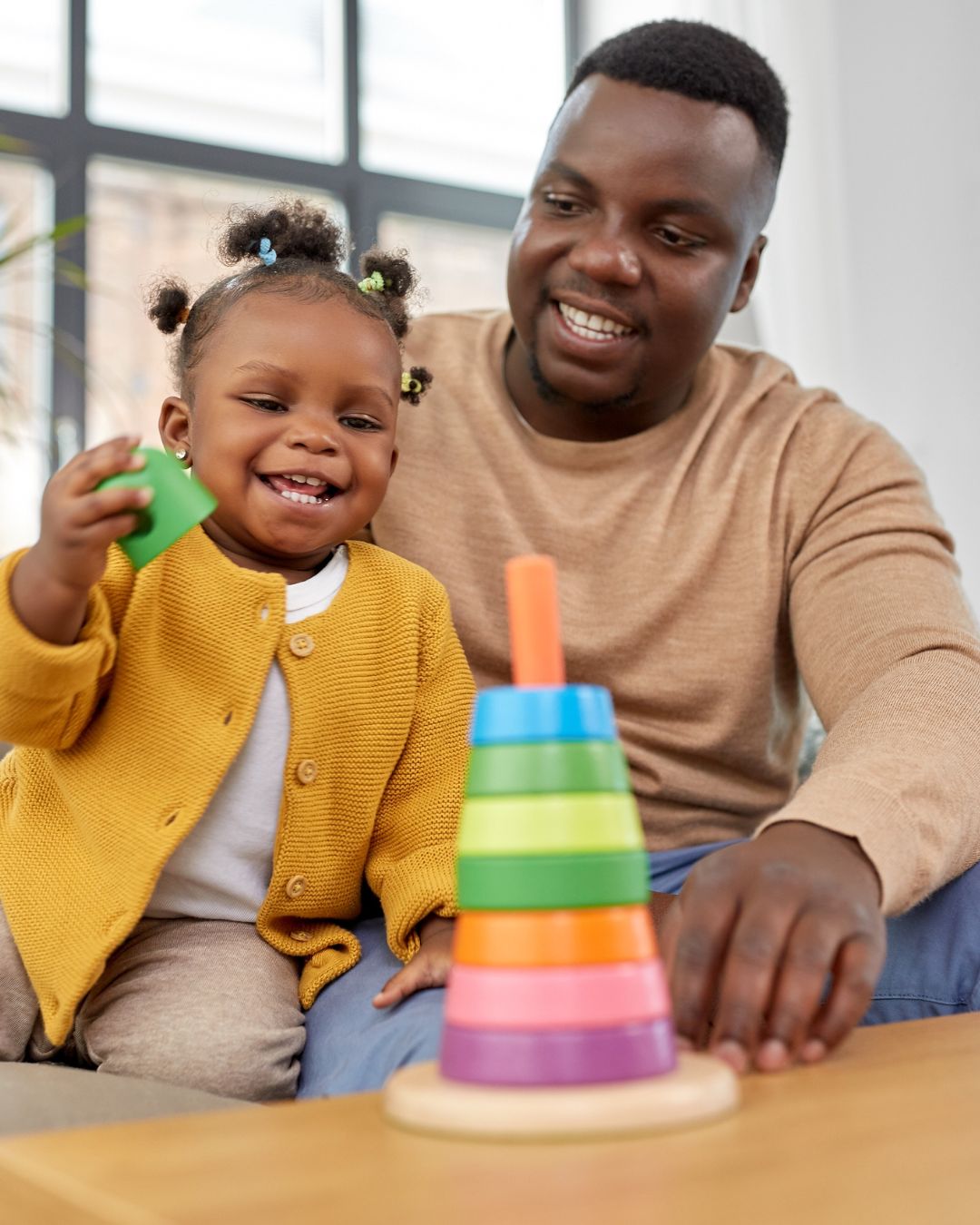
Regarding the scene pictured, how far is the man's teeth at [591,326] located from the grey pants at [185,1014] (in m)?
0.80

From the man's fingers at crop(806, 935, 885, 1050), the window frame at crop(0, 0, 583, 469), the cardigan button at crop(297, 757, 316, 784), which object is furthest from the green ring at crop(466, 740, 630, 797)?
the window frame at crop(0, 0, 583, 469)

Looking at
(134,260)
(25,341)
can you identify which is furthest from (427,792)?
(134,260)

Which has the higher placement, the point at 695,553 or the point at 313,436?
the point at 313,436

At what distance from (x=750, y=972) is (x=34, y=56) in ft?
13.4

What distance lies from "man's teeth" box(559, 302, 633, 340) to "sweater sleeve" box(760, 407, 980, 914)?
263 millimetres

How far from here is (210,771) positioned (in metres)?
1.20

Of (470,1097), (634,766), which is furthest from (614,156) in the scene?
(470,1097)

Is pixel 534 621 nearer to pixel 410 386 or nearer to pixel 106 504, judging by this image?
pixel 106 504

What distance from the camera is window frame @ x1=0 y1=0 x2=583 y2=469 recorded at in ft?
13.4

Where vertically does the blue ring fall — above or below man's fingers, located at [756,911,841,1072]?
above

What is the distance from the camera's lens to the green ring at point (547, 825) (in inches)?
25.8

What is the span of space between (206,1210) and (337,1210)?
5 cm

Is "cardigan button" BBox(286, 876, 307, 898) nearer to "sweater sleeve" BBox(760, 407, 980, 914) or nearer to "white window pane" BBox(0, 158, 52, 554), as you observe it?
"sweater sleeve" BBox(760, 407, 980, 914)

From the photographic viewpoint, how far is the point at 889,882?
3.21ft
